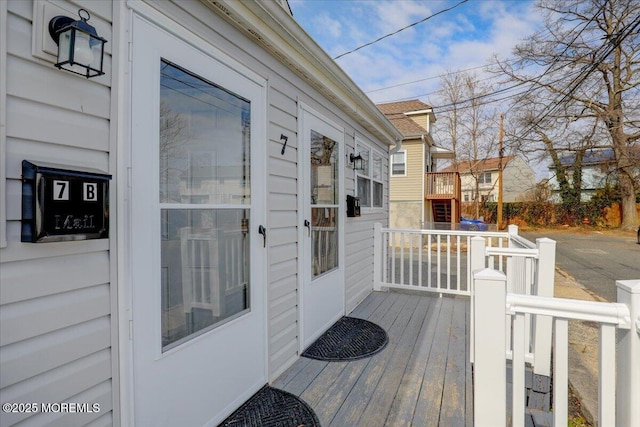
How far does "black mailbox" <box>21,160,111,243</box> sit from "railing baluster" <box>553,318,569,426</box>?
176 cm

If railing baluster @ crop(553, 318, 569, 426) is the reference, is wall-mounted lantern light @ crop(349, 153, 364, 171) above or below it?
above

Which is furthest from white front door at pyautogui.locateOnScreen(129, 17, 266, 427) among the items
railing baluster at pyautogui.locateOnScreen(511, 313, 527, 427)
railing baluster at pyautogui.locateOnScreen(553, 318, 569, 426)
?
railing baluster at pyautogui.locateOnScreen(553, 318, 569, 426)

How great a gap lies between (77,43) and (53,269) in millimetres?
768

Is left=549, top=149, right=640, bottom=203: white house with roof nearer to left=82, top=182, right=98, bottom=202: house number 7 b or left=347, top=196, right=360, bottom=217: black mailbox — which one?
left=347, top=196, right=360, bottom=217: black mailbox

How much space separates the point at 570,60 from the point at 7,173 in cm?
1642

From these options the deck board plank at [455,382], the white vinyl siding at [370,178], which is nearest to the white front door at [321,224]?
the white vinyl siding at [370,178]

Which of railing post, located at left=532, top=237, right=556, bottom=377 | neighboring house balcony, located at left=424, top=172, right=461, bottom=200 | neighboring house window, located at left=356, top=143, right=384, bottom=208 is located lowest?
railing post, located at left=532, top=237, right=556, bottom=377

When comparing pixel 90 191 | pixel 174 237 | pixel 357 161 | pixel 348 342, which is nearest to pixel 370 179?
pixel 357 161

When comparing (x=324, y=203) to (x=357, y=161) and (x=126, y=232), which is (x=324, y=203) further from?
(x=126, y=232)

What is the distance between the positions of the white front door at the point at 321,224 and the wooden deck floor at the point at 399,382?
53cm

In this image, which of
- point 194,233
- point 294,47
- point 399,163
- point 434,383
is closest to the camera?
point 194,233

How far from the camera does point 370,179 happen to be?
495 cm

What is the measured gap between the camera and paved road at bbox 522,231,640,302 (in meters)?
6.15

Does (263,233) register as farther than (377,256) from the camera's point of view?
No
